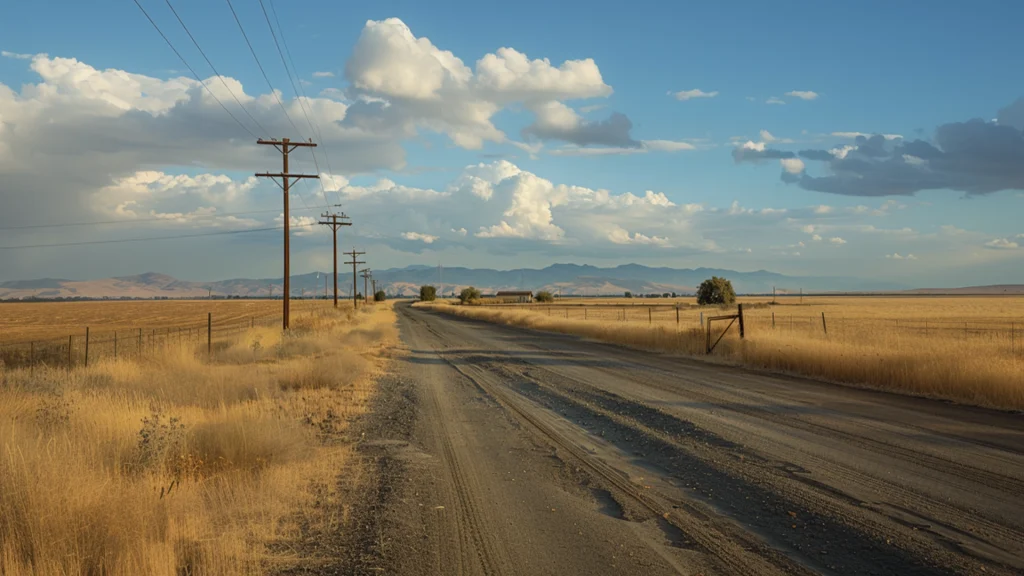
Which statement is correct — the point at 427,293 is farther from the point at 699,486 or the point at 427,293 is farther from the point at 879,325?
the point at 699,486

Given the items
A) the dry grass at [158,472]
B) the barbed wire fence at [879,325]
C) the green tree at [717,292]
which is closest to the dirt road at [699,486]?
Answer: the dry grass at [158,472]

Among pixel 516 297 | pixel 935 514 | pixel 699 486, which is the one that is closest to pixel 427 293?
pixel 516 297

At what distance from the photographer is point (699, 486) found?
7.21 meters

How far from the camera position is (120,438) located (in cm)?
802

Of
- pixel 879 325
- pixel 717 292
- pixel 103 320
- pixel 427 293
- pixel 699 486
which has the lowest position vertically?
pixel 103 320

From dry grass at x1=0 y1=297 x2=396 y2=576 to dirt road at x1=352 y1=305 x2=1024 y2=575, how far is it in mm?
1019

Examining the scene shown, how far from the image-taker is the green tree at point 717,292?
80.8m

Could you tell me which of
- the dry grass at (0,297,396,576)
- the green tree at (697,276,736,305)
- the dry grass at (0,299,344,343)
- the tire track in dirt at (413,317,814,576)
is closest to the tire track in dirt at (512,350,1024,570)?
the tire track in dirt at (413,317,814,576)

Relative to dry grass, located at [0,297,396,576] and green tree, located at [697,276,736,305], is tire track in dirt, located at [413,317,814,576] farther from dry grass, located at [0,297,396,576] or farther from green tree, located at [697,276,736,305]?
green tree, located at [697,276,736,305]

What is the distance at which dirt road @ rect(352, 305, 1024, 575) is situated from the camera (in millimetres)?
5156

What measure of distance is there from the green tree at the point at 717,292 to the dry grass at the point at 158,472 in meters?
73.1

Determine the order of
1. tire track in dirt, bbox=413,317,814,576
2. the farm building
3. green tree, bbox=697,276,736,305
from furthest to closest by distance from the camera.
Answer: the farm building, green tree, bbox=697,276,736,305, tire track in dirt, bbox=413,317,814,576

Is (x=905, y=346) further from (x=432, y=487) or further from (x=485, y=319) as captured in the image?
(x=485, y=319)

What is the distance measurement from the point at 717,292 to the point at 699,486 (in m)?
77.7
